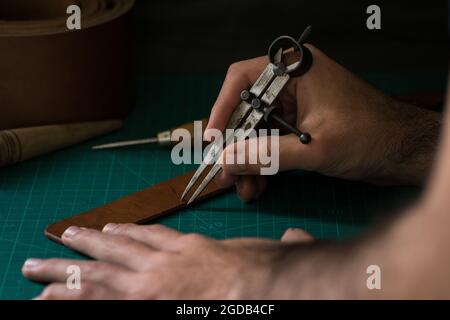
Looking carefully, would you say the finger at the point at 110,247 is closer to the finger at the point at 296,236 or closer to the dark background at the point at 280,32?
the finger at the point at 296,236

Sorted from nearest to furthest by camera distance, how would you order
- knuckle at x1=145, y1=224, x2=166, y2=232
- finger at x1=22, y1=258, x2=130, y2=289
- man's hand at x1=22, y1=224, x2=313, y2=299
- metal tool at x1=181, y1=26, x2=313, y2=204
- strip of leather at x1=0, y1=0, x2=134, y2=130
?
man's hand at x1=22, y1=224, x2=313, y2=299, finger at x1=22, y1=258, x2=130, y2=289, knuckle at x1=145, y1=224, x2=166, y2=232, metal tool at x1=181, y1=26, x2=313, y2=204, strip of leather at x1=0, y1=0, x2=134, y2=130

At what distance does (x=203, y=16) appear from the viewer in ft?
7.64

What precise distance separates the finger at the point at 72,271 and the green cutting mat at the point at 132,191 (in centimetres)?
3

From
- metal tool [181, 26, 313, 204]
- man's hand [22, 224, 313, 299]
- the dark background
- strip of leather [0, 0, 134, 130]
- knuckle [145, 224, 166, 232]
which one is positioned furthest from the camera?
the dark background

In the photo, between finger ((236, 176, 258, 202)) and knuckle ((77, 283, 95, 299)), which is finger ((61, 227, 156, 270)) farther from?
finger ((236, 176, 258, 202))

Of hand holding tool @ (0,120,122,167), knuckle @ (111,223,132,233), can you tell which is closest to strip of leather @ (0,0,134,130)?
hand holding tool @ (0,120,122,167)

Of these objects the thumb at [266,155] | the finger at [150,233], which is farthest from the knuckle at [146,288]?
the thumb at [266,155]

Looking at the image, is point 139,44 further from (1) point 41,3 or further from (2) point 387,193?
(2) point 387,193

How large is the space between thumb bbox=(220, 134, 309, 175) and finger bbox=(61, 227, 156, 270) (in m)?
0.27

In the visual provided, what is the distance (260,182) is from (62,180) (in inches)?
18.4

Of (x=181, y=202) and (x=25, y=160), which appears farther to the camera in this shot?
(x=25, y=160)

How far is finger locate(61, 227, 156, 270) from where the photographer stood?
147 cm

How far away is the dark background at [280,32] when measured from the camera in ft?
7.59

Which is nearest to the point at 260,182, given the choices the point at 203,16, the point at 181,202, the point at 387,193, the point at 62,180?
the point at 181,202
